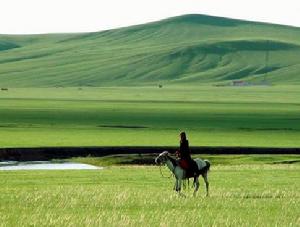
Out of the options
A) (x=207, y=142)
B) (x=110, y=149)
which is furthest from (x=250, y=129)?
(x=110, y=149)

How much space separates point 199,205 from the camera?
2183cm

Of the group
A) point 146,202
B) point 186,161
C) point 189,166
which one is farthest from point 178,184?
point 146,202

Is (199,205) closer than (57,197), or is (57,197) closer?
(199,205)

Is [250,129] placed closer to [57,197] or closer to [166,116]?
[166,116]

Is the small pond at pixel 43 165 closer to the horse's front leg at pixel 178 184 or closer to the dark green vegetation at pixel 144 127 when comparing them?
the dark green vegetation at pixel 144 127

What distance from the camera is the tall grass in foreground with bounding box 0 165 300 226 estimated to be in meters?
18.5

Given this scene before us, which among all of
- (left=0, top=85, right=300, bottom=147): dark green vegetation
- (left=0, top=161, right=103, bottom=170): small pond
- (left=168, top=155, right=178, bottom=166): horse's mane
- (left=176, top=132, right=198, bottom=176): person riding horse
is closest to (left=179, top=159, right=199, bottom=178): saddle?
(left=176, top=132, right=198, bottom=176): person riding horse

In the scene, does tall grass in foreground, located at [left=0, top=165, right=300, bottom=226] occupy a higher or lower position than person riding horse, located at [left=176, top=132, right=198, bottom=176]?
lower

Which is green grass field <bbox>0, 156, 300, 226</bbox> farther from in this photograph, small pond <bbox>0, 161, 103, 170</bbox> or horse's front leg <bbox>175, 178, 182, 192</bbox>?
small pond <bbox>0, 161, 103, 170</bbox>

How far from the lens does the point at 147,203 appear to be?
72.0ft

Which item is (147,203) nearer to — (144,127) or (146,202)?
(146,202)

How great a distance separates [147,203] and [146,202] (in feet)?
0.37

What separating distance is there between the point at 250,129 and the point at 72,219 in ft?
170

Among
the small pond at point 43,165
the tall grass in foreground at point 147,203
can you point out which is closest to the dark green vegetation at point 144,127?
the small pond at point 43,165
